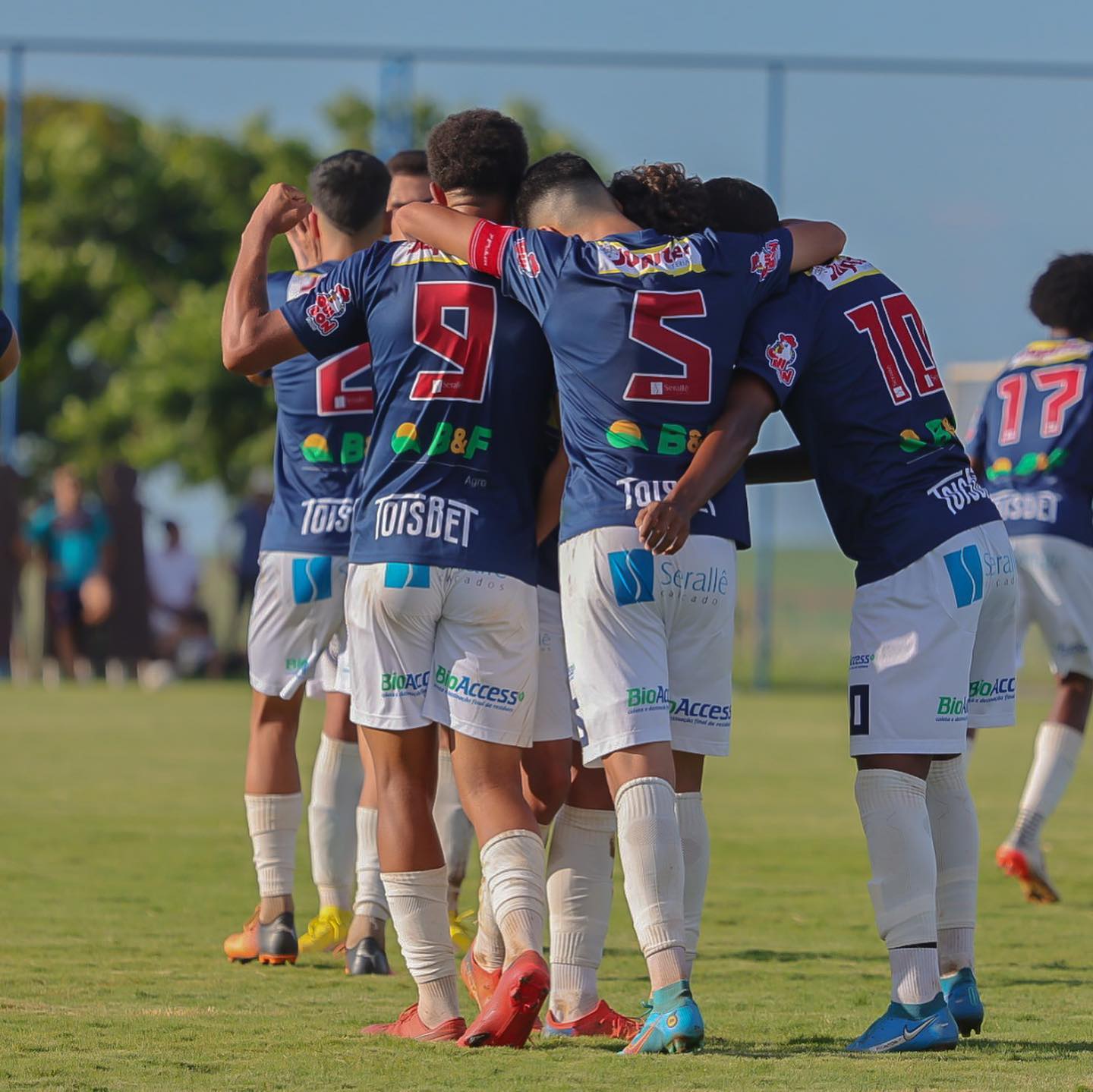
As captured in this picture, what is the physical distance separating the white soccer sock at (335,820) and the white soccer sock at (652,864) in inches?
78.2

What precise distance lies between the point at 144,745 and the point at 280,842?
7.37 m

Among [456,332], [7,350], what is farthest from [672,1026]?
[7,350]

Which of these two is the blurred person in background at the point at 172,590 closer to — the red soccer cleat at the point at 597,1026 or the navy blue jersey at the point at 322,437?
the navy blue jersey at the point at 322,437

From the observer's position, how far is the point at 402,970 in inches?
223

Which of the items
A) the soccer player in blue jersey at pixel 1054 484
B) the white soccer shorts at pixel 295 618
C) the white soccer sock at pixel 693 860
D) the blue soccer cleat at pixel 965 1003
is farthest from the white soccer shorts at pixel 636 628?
the soccer player in blue jersey at pixel 1054 484

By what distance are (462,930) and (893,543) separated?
2.29m

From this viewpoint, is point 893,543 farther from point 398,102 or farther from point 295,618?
point 398,102

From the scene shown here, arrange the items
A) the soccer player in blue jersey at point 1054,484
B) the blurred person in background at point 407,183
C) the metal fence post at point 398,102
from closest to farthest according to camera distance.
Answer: the blurred person in background at point 407,183 → the soccer player in blue jersey at point 1054,484 → the metal fence post at point 398,102

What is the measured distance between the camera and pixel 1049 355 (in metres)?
7.39

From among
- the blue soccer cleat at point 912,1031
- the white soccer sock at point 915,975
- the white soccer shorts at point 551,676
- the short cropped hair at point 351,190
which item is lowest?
the blue soccer cleat at point 912,1031

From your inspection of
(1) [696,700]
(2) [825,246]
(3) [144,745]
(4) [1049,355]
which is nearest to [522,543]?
(1) [696,700]

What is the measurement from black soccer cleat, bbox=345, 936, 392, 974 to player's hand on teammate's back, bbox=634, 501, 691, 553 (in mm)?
Answer: 2020

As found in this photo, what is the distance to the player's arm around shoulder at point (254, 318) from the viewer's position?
454 cm

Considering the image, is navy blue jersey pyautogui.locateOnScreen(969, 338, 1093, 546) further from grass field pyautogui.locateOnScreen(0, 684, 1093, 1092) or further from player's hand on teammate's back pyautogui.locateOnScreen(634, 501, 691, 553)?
player's hand on teammate's back pyautogui.locateOnScreen(634, 501, 691, 553)
